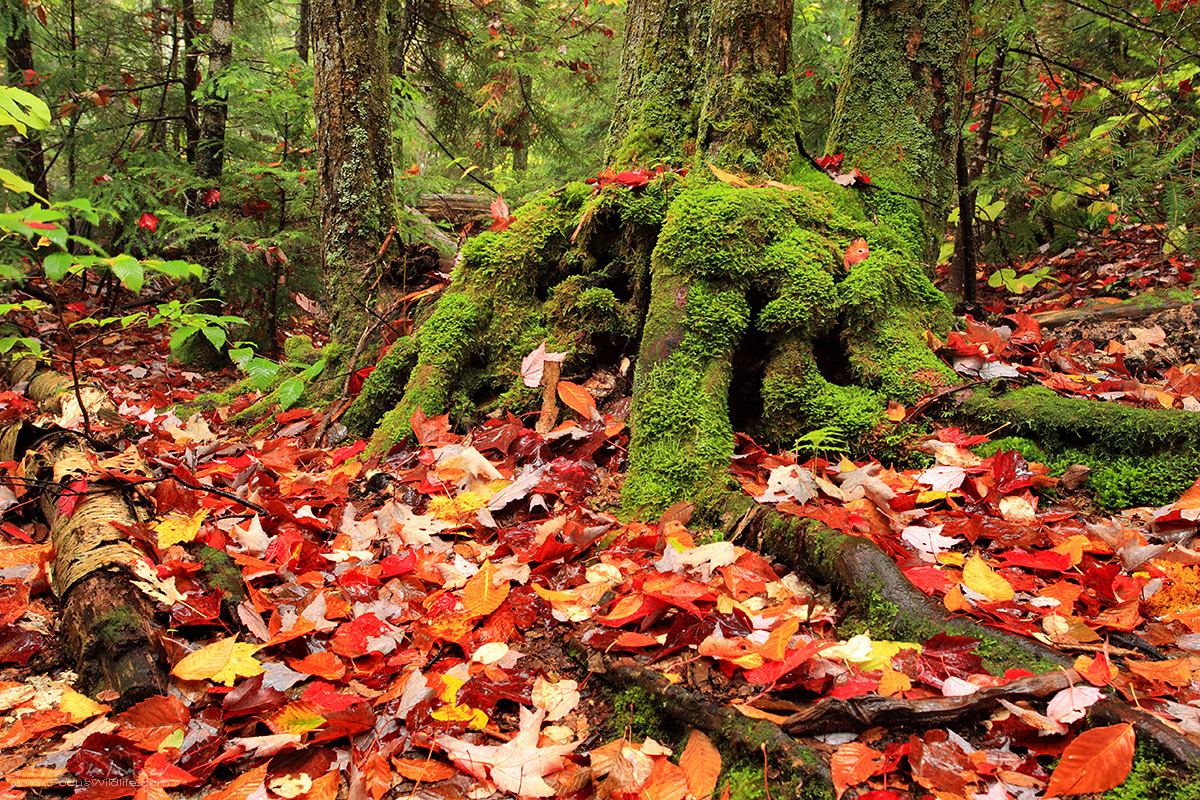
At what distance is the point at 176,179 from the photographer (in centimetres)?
691

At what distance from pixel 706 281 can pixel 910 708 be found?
191 cm

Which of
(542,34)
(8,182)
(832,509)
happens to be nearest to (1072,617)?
(832,509)

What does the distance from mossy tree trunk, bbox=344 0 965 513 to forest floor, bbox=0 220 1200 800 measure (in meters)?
0.26

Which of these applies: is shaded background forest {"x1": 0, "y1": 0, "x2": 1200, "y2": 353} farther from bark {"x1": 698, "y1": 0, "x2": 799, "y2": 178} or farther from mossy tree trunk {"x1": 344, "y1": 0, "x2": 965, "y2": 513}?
bark {"x1": 698, "y1": 0, "x2": 799, "y2": 178}

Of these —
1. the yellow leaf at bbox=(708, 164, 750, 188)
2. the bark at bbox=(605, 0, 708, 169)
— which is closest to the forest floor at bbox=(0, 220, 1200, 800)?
the yellow leaf at bbox=(708, 164, 750, 188)

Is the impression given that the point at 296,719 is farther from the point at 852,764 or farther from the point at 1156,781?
the point at 1156,781

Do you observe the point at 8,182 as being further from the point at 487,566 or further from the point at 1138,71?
the point at 1138,71

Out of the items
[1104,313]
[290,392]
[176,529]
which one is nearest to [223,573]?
[176,529]

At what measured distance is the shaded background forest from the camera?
15.5 feet

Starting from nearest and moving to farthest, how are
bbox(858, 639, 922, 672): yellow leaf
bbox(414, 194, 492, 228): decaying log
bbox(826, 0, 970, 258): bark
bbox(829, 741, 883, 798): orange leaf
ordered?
1. bbox(829, 741, 883, 798): orange leaf
2. bbox(858, 639, 922, 672): yellow leaf
3. bbox(826, 0, 970, 258): bark
4. bbox(414, 194, 492, 228): decaying log

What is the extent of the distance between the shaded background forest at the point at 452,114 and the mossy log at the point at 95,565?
2645 millimetres

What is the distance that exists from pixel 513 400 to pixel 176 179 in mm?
5999

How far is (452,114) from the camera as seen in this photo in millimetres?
9492

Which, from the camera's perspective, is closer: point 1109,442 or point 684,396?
point 1109,442
